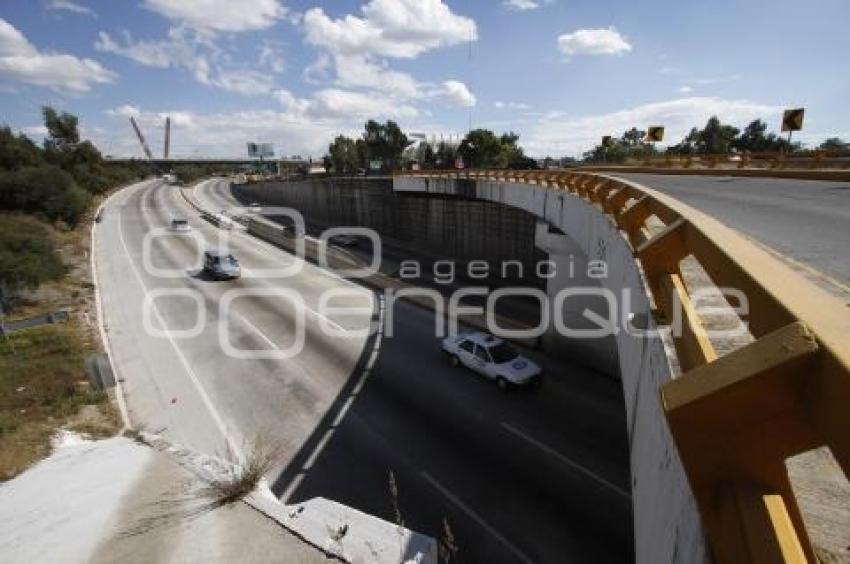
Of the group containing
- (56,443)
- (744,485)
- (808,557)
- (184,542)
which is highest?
(744,485)

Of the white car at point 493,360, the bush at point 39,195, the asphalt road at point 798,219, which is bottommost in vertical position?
the white car at point 493,360

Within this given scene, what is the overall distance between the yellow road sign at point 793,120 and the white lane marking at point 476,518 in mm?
21819

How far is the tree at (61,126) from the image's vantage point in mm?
96250

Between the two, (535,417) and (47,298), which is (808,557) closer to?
(535,417)

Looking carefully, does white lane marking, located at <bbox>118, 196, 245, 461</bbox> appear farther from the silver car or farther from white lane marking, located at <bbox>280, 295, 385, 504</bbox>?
the silver car

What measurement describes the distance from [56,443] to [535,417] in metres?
14.1

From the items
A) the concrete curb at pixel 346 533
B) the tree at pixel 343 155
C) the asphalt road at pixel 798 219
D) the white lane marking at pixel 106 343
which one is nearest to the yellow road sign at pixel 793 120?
the asphalt road at pixel 798 219

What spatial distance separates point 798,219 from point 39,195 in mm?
66584

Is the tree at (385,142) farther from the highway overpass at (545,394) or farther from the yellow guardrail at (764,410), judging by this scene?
the yellow guardrail at (764,410)

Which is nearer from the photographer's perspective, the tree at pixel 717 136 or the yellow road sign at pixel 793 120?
the yellow road sign at pixel 793 120

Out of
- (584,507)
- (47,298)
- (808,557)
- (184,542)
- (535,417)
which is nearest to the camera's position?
(808,557)

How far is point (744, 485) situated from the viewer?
1771 millimetres

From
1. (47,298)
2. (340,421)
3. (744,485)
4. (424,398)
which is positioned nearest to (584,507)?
(424,398)

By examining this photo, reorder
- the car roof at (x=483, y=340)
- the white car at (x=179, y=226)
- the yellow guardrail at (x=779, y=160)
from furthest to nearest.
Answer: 1. the white car at (x=179, y=226)
2. the yellow guardrail at (x=779, y=160)
3. the car roof at (x=483, y=340)
